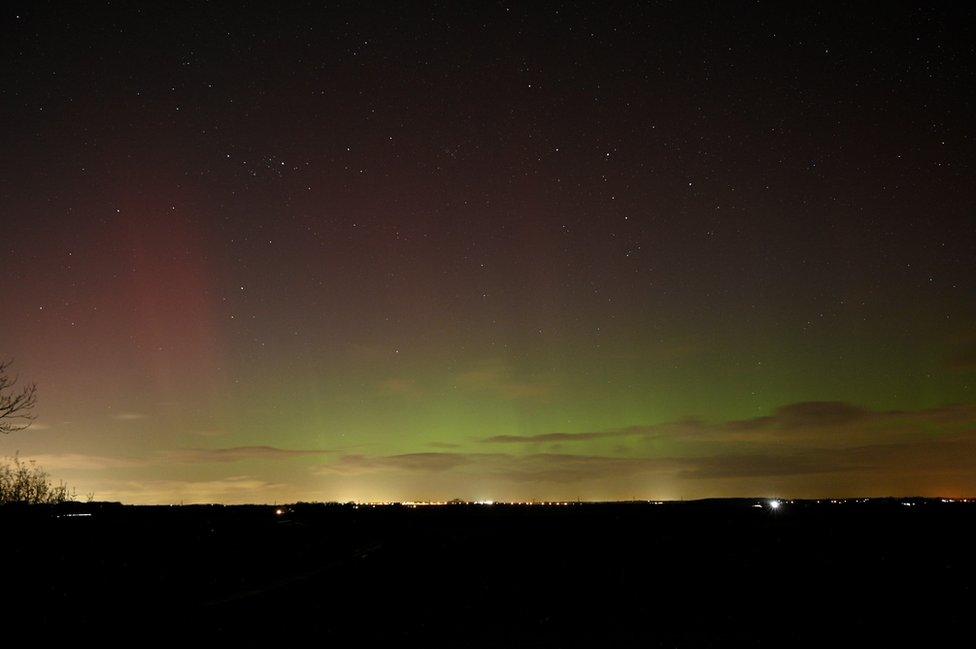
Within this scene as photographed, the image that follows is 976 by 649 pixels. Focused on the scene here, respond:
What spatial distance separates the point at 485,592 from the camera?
19.5m

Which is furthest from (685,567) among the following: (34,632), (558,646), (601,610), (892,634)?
(34,632)

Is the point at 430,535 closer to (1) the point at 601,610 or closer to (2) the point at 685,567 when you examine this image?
(2) the point at 685,567

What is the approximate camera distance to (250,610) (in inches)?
611

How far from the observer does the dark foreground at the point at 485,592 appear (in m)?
12.8

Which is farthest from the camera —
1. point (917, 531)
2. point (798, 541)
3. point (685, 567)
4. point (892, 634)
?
point (917, 531)

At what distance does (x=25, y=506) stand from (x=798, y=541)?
135 feet

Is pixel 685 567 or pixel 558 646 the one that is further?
pixel 685 567

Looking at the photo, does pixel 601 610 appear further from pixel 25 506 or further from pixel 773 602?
pixel 25 506

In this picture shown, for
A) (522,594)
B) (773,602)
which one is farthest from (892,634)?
(522,594)

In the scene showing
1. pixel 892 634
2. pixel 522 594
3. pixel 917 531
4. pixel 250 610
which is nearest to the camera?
pixel 892 634

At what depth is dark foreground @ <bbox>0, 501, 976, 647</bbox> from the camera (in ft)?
41.9

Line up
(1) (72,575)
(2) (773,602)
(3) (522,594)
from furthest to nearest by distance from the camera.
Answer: (1) (72,575)
(3) (522,594)
(2) (773,602)

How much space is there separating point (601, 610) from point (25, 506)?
44.2m

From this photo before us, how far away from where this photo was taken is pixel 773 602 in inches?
656
